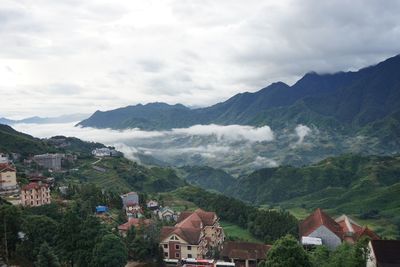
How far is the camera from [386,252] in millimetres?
42312

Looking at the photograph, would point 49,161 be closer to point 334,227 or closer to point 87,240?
point 334,227

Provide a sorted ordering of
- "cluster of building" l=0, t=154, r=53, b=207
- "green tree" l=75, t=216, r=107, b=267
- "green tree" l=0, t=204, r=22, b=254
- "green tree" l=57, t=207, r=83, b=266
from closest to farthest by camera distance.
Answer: "green tree" l=75, t=216, r=107, b=267 < "green tree" l=57, t=207, r=83, b=266 < "green tree" l=0, t=204, r=22, b=254 < "cluster of building" l=0, t=154, r=53, b=207

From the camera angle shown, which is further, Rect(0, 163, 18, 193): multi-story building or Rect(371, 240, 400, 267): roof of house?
Rect(0, 163, 18, 193): multi-story building

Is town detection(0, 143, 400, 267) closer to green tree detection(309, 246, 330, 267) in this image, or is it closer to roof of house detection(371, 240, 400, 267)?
roof of house detection(371, 240, 400, 267)

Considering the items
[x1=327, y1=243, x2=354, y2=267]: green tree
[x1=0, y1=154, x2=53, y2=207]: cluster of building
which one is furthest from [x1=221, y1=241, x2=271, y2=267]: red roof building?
[x1=0, y1=154, x2=53, y2=207]: cluster of building

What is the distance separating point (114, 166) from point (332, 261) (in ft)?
410

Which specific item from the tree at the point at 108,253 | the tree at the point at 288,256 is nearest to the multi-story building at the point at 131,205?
the tree at the point at 108,253

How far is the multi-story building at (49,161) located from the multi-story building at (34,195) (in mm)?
64336

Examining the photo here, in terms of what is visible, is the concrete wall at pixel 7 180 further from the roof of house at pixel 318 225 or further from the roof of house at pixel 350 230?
the roof of house at pixel 350 230

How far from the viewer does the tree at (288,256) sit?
39.3m

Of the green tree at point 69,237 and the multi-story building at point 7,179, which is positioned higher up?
the multi-story building at point 7,179

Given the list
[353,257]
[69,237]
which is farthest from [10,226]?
[353,257]

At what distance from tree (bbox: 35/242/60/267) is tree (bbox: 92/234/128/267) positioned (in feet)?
12.0

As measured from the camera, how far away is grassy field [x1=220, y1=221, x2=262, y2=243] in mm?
80581
